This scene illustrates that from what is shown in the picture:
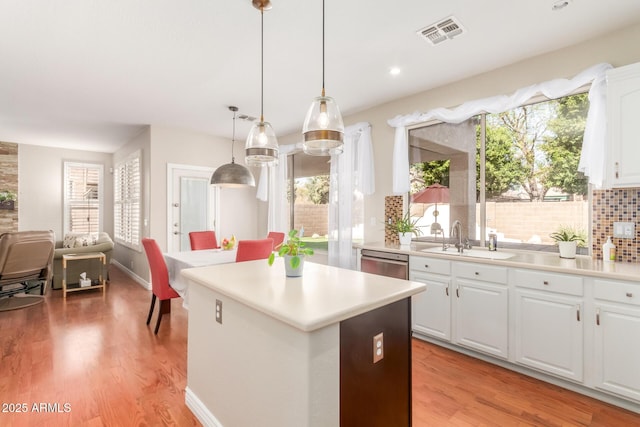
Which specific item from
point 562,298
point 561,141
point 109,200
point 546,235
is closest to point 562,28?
point 561,141

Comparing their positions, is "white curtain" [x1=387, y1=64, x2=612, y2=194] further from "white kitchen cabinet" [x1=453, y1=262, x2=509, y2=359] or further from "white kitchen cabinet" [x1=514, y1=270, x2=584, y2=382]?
"white kitchen cabinet" [x1=453, y1=262, x2=509, y2=359]

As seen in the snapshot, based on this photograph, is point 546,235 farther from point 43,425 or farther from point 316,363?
point 43,425

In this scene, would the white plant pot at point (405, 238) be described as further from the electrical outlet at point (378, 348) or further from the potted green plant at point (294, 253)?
the electrical outlet at point (378, 348)

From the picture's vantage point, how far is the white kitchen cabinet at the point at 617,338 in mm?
2037

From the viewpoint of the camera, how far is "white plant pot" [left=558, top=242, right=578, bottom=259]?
2670 millimetres

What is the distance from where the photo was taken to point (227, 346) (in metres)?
1.77

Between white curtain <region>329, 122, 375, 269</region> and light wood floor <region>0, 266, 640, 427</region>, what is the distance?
1732mm

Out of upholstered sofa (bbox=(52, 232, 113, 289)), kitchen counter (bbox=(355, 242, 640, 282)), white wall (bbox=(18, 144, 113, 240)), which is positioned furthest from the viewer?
white wall (bbox=(18, 144, 113, 240))

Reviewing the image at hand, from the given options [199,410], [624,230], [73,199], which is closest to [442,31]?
[624,230]

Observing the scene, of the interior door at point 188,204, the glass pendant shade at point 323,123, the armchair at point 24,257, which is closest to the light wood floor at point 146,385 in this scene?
the armchair at point 24,257

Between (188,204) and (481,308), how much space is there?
4836 millimetres

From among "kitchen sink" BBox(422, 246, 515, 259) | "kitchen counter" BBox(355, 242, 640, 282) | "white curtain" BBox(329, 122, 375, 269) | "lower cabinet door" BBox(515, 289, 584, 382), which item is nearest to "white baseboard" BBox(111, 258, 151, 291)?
"white curtain" BBox(329, 122, 375, 269)

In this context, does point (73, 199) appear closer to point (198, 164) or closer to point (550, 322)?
point (198, 164)

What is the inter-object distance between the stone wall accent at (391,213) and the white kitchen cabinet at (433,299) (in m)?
0.81
